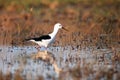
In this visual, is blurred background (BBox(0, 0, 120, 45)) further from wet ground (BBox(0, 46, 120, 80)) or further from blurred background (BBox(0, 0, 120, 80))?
wet ground (BBox(0, 46, 120, 80))

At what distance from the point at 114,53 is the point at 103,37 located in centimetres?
315

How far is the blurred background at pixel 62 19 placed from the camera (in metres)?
18.7

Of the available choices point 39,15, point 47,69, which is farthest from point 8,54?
point 39,15

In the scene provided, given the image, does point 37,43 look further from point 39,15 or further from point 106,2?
point 106,2

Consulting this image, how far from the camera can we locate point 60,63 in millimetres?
13836

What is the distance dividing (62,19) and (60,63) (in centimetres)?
1298

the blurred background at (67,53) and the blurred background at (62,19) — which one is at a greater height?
the blurred background at (62,19)

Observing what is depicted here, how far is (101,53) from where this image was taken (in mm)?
15453

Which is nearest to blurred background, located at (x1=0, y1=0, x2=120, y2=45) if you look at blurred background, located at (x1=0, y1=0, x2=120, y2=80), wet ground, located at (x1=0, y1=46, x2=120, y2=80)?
blurred background, located at (x1=0, y1=0, x2=120, y2=80)

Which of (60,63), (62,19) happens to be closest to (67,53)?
(60,63)

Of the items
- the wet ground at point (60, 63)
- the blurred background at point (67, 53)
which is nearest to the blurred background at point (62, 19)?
the blurred background at point (67, 53)

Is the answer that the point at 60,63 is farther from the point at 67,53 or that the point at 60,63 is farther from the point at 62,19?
the point at 62,19

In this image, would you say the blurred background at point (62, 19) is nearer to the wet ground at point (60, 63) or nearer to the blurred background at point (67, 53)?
the blurred background at point (67, 53)

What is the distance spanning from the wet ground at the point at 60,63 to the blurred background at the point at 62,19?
153 cm
